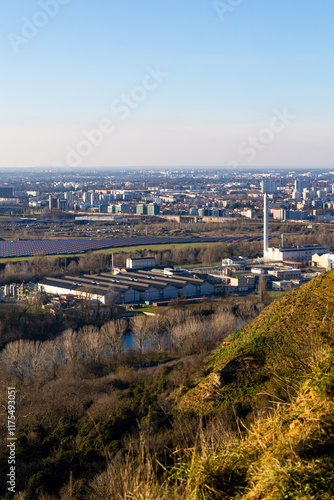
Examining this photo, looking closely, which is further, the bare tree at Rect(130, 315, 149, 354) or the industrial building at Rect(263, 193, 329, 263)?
the industrial building at Rect(263, 193, 329, 263)

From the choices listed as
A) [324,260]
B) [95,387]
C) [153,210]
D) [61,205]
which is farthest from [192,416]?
[61,205]

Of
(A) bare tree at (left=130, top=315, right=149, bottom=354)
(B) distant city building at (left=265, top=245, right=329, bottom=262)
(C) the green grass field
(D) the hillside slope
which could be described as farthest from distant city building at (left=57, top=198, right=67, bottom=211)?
(D) the hillside slope

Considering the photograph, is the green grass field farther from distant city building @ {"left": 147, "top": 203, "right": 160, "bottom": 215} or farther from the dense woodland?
distant city building @ {"left": 147, "top": 203, "right": 160, "bottom": 215}

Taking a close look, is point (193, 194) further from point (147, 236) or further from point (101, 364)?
point (101, 364)

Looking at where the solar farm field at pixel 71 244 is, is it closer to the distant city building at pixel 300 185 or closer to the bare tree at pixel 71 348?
the bare tree at pixel 71 348

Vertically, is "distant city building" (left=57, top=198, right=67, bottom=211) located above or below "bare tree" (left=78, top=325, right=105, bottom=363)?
above

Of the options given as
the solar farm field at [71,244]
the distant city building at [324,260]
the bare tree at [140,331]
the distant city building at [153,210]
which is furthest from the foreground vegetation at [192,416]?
the distant city building at [153,210]

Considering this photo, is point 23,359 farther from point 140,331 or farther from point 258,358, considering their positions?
point 258,358
